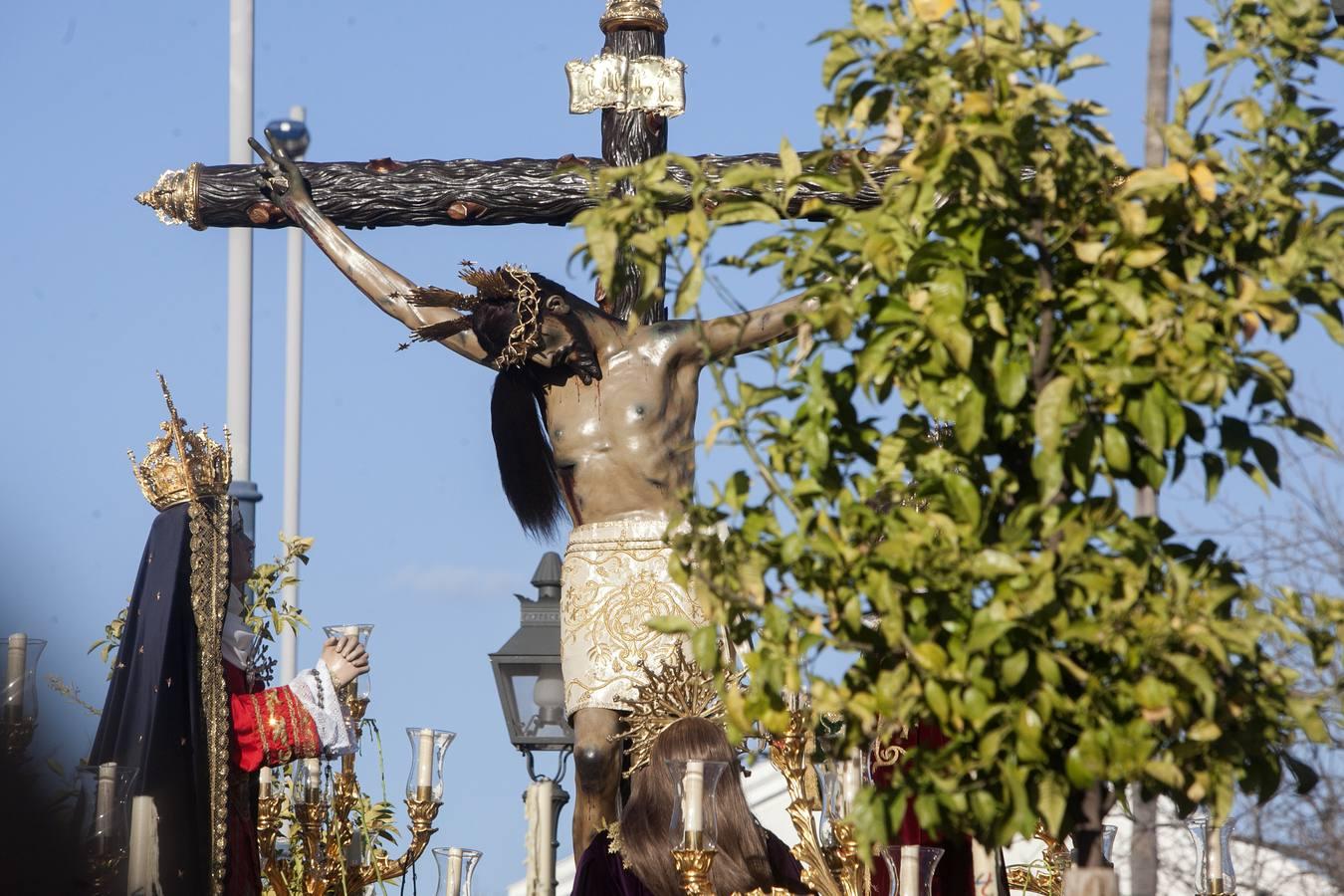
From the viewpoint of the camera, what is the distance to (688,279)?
2.86 metres

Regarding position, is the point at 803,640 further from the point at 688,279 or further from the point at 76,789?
the point at 76,789

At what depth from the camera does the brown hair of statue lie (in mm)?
4875

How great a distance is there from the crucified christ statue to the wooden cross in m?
0.64

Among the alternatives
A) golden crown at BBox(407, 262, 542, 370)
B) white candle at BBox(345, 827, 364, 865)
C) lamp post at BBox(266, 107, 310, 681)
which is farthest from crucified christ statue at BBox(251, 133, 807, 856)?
lamp post at BBox(266, 107, 310, 681)

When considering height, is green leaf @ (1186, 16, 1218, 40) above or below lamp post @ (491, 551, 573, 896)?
above

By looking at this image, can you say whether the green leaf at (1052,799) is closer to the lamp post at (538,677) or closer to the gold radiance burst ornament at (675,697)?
the gold radiance burst ornament at (675,697)

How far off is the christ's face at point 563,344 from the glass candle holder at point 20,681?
174 cm

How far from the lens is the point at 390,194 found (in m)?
6.98

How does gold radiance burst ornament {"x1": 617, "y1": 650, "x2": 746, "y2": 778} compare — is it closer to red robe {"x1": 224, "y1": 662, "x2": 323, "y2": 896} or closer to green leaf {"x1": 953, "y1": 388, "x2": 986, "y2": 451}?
red robe {"x1": 224, "y1": 662, "x2": 323, "y2": 896}

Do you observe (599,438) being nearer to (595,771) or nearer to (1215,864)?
(595,771)

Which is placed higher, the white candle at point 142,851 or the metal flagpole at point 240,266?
the metal flagpole at point 240,266

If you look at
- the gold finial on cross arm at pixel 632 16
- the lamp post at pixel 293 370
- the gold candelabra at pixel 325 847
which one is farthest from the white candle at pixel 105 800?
the lamp post at pixel 293 370

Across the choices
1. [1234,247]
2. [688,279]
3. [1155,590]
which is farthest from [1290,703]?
[688,279]

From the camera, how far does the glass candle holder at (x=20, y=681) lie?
16.0 ft
